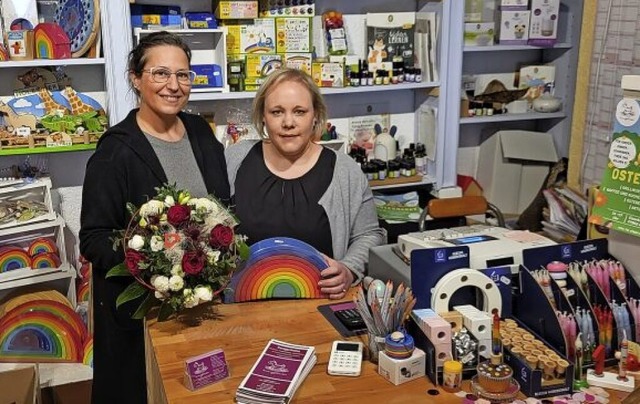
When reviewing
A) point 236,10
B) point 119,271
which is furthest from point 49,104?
point 119,271

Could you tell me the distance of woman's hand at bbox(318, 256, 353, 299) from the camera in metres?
1.97

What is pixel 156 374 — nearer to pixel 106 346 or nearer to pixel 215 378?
pixel 215 378

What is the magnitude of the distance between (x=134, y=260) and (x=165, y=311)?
18cm

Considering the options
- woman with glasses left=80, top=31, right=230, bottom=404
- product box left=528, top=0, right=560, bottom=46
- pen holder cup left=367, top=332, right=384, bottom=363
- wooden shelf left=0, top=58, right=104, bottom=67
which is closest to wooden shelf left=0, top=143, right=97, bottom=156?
wooden shelf left=0, top=58, right=104, bottom=67

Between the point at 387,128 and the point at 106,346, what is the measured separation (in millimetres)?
2238

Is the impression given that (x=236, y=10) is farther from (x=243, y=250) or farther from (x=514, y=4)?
(x=243, y=250)

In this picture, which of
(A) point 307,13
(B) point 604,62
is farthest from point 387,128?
(B) point 604,62

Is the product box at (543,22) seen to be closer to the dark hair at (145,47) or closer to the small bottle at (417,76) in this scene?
the small bottle at (417,76)

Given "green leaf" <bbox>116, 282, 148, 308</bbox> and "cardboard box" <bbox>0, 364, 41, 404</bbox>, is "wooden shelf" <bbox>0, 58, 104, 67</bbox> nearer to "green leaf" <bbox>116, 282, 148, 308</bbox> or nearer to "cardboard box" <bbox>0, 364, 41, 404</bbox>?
"cardboard box" <bbox>0, 364, 41, 404</bbox>

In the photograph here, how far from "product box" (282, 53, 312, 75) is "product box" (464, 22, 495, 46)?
3.01 ft

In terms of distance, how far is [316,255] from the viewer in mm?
1977

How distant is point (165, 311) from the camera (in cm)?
180

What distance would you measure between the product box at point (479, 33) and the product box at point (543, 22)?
0.75 ft

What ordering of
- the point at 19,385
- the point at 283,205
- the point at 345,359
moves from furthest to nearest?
the point at 19,385 → the point at 283,205 → the point at 345,359
